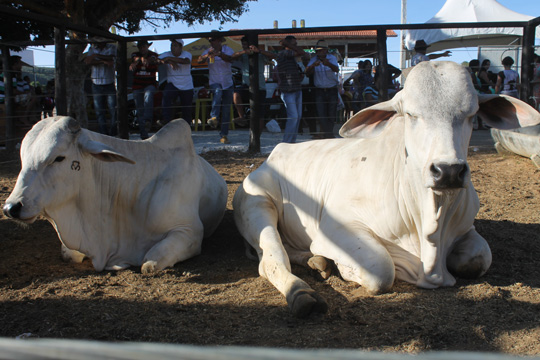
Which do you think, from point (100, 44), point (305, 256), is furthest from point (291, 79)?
point (305, 256)

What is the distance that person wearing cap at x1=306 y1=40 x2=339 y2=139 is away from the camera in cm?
876

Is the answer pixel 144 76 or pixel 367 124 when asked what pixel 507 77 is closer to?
pixel 144 76

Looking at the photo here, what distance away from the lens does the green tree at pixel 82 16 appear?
923 centimetres

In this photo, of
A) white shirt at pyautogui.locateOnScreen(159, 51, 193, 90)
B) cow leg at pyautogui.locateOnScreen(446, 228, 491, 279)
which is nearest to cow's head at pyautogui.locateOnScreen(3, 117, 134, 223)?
cow leg at pyautogui.locateOnScreen(446, 228, 491, 279)

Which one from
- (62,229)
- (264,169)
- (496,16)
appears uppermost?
(496,16)

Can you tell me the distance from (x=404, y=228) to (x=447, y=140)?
738 mm

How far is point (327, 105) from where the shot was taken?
915 cm

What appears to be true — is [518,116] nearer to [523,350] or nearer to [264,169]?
[523,350]

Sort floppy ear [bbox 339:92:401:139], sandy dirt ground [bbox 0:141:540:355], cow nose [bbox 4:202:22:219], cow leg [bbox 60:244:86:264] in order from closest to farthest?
1. sandy dirt ground [bbox 0:141:540:355]
2. cow nose [bbox 4:202:22:219]
3. floppy ear [bbox 339:92:401:139]
4. cow leg [bbox 60:244:86:264]

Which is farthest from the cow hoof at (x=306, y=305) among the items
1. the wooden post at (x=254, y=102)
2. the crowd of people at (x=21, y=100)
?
the crowd of people at (x=21, y=100)

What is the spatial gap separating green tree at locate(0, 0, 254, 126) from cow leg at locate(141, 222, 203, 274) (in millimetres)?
4804

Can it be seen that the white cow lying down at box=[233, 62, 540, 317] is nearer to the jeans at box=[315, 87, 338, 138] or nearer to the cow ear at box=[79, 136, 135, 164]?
the cow ear at box=[79, 136, 135, 164]

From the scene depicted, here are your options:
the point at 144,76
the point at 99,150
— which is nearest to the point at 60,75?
the point at 144,76

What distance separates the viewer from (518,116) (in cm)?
321
